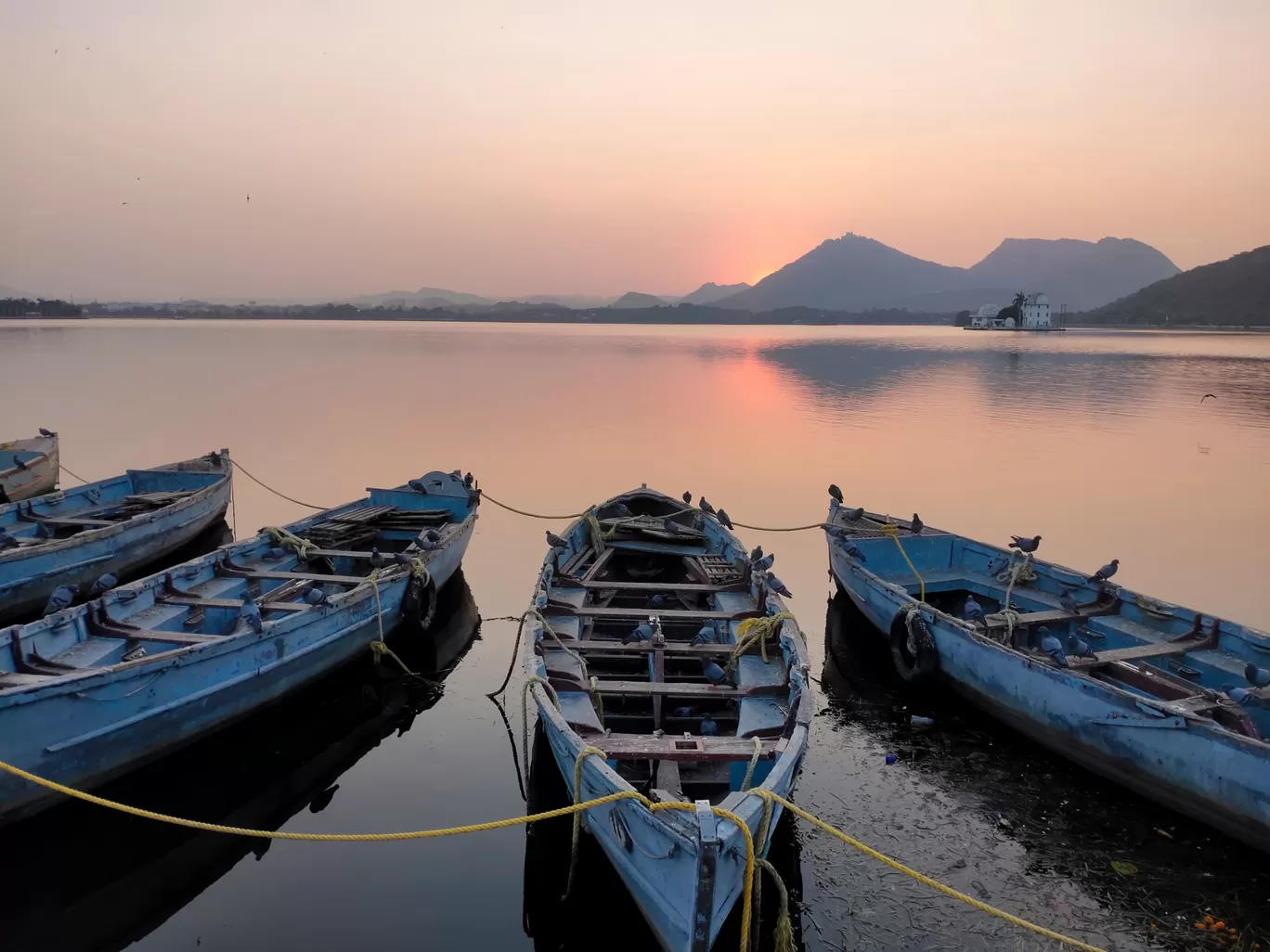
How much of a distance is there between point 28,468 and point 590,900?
21.4 metres

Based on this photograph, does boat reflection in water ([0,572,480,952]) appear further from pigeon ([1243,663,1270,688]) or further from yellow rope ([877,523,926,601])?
pigeon ([1243,663,1270,688])

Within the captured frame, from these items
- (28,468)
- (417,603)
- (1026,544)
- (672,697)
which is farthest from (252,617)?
(28,468)

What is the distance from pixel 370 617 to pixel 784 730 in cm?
725

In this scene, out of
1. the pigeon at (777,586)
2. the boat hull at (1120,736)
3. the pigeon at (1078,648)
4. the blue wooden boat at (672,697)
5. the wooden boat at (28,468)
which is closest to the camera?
the blue wooden boat at (672,697)

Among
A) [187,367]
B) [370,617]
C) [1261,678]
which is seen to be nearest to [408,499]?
[370,617]

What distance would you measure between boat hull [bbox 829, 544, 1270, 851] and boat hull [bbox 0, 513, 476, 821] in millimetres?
9077

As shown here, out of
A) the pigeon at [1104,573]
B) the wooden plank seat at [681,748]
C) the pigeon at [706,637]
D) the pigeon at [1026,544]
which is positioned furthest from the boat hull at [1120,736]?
the wooden plank seat at [681,748]

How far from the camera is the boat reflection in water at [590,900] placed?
7.43 meters

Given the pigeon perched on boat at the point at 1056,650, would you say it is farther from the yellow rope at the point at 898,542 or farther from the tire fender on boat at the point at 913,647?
the yellow rope at the point at 898,542

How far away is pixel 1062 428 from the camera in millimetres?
38625

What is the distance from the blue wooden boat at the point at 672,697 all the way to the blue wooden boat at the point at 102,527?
277 inches

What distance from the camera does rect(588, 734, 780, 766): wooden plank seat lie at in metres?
7.25

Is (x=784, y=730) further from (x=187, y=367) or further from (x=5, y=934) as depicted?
(x=187, y=367)

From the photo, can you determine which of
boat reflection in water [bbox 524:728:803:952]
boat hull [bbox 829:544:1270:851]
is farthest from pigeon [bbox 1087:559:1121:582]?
boat reflection in water [bbox 524:728:803:952]
